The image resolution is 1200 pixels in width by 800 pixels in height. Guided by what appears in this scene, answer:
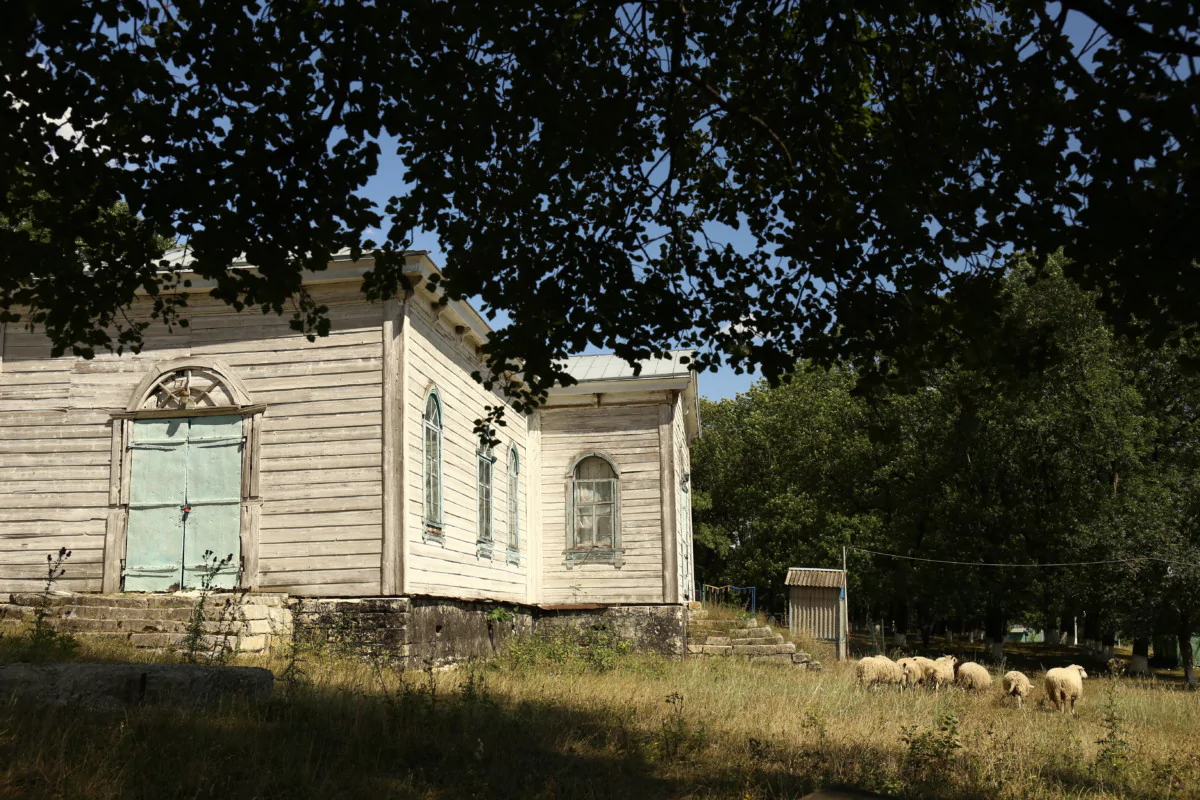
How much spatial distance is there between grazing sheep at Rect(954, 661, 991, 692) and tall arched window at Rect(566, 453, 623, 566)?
6.53m

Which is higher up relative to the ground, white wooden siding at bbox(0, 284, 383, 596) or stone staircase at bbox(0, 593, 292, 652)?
white wooden siding at bbox(0, 284, 383, 596)

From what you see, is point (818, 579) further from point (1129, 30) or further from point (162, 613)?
point (1129, 30)

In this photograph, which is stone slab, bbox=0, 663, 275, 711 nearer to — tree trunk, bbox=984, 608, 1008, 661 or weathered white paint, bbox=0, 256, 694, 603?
weathered white paint, bbox=0, 256, 694, 603

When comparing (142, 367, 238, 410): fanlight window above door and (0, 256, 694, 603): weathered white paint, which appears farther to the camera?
(142, 367, 238, 410): fanlight window above door

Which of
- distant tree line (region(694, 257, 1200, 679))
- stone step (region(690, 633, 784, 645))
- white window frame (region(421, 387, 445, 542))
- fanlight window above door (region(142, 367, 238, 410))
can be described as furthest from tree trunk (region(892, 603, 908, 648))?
fanlight window above door (region(142, 367, 238, 410))

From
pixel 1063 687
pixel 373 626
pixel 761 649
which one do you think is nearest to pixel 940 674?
pixel 1063 687

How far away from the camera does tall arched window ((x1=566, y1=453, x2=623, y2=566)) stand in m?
19.7

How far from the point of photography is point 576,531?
20.0 metres

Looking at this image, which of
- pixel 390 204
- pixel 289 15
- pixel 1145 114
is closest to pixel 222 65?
pixel 289 15

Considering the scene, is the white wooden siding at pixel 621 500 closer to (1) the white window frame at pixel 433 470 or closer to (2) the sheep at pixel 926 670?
(2) the sheep at pixel 926 670

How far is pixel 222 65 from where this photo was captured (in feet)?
19.0

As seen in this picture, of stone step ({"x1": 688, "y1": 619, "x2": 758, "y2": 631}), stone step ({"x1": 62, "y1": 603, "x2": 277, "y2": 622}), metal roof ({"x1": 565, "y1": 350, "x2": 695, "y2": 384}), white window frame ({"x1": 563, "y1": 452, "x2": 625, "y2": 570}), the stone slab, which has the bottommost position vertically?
stone step ({"x1": 688, "y1": 619, "x2": 758, "y2": 631})

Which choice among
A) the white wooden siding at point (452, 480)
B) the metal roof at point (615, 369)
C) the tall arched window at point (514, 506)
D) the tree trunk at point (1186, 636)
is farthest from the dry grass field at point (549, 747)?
the tree trunk at point (1186, 636)

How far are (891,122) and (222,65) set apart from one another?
4.60 m
